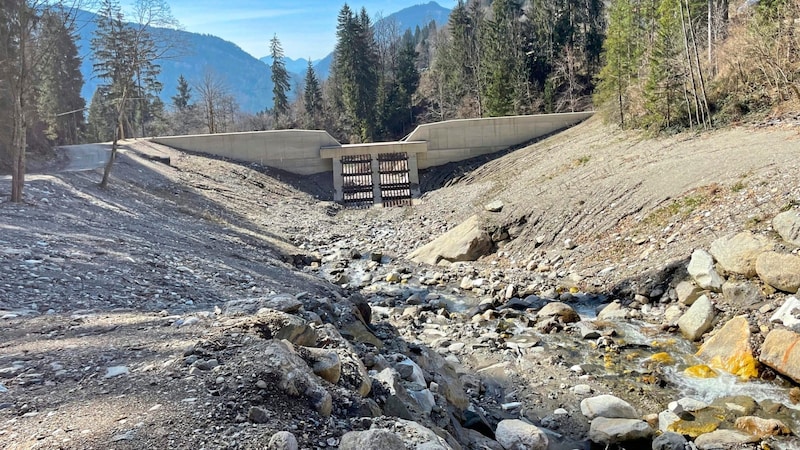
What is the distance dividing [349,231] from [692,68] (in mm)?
16148

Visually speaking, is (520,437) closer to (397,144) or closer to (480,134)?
(397,144)

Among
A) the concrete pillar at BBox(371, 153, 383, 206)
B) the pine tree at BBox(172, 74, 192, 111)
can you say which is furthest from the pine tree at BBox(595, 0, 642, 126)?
the pine tree at BBox(172, 74, 192, 111)

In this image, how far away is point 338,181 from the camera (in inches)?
1189

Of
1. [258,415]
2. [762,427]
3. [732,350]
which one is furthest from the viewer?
[732,350]

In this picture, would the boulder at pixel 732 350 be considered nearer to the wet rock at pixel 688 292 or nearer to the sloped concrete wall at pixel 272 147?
the wet rock at pixel 688 292

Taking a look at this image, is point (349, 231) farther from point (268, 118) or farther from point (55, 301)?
point (268, 118)

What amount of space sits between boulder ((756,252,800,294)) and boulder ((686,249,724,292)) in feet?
2.44

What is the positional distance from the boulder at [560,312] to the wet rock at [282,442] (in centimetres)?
822

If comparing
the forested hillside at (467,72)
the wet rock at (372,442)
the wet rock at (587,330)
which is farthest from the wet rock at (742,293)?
the forested hillside at (467,72)

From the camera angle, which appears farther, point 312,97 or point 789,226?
point 312,97

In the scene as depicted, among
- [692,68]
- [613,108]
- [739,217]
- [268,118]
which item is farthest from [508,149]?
[268,118]

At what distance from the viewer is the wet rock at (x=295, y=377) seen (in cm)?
397

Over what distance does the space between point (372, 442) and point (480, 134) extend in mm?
28032

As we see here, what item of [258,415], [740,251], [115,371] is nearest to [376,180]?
[740,251]
